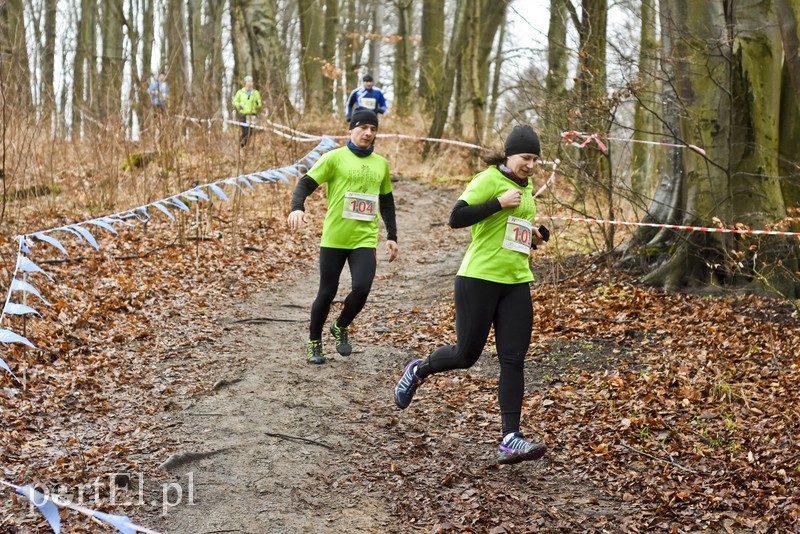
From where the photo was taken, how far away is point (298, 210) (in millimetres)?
6523

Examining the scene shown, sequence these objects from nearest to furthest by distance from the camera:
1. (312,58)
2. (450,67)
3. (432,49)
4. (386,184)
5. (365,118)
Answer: (365,118) → (386,184) → (450,67) → (432,49) → (312,58)

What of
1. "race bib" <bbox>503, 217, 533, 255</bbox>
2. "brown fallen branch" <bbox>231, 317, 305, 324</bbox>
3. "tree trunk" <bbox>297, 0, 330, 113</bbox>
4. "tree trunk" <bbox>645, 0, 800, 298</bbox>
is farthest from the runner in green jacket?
"race bib" <bbox>503, 217, 533, 255</bbox>

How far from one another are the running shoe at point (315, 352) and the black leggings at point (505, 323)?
89.6 inches

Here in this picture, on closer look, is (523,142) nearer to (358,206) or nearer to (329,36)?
(358,206)

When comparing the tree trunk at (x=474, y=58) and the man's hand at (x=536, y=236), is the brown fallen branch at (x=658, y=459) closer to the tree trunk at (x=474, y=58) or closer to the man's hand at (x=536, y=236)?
the man's hand at (x=536, y=236)

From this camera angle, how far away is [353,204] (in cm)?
684

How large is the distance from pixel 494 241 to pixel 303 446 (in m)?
1.72

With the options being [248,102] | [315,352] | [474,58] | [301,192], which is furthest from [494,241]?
[474,58]

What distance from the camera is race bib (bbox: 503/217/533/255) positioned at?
511 centimetres

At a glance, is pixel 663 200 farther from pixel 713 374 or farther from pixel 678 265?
pixel 713 374

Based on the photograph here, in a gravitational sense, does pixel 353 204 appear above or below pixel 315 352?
above

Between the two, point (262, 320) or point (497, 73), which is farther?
point (497, 73)

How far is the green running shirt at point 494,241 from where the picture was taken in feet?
16.6

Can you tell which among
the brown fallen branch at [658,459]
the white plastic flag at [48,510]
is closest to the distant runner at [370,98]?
the brown fallen branch at [658,459]
